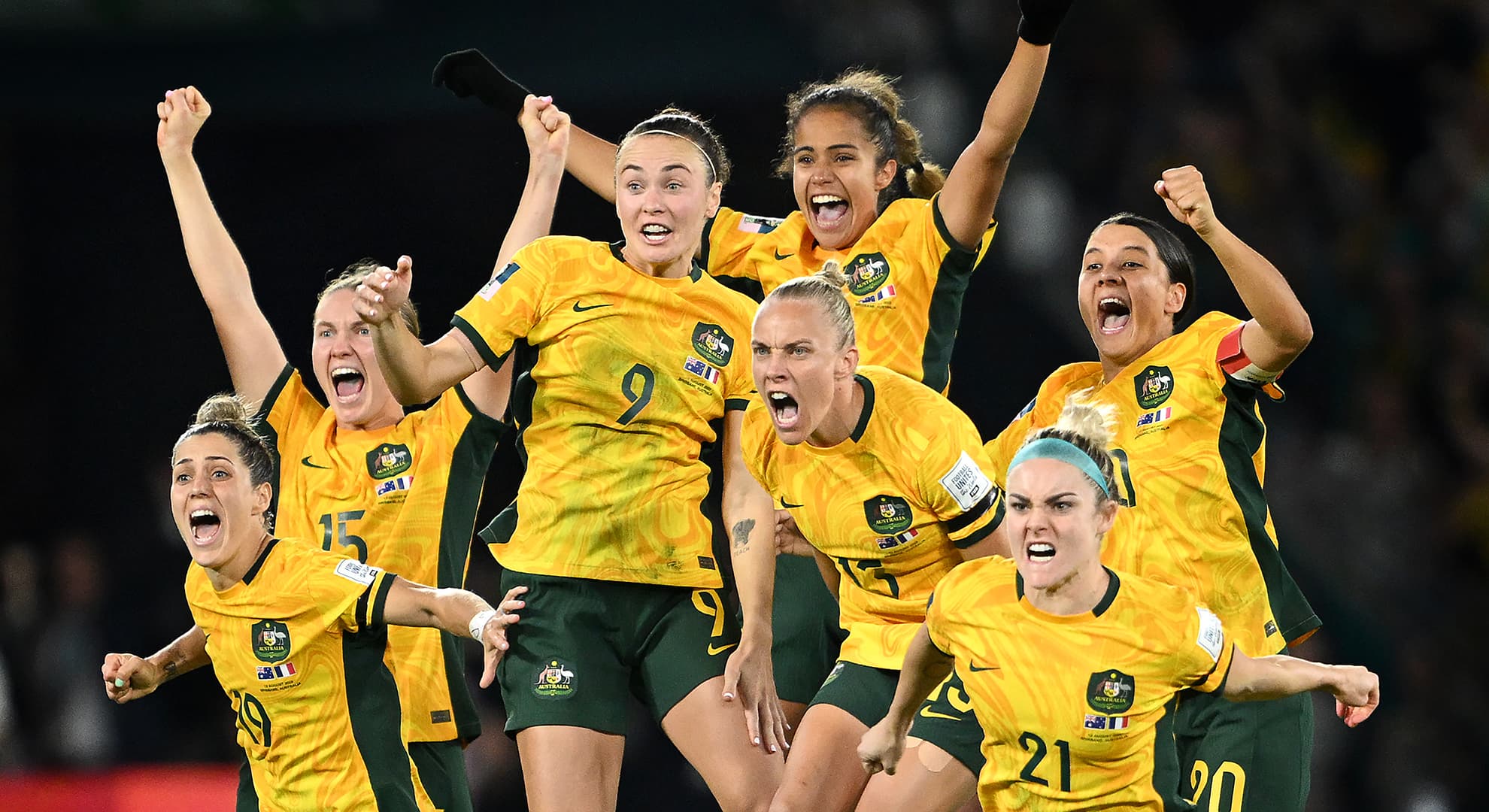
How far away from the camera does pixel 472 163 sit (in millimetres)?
11031

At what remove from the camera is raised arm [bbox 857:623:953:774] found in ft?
14.3

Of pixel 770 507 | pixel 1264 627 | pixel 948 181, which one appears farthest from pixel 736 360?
pixel 1264 627

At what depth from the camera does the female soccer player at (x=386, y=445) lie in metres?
5.41

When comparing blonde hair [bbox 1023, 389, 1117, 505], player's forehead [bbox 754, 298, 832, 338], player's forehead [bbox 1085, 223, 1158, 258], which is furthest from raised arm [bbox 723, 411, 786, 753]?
player's forehead [bbox 1085, 223, 1158, 258]

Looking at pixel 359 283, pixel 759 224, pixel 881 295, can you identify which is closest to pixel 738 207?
pixel 759 224

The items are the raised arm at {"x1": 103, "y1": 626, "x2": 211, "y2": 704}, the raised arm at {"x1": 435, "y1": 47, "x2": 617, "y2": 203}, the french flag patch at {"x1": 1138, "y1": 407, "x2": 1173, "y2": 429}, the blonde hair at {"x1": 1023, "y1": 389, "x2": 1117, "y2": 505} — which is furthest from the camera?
the raised arm at {"x1": 435, "y1": 47, "x2": 617, "y2": 203}

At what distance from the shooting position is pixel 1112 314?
16.7 ft

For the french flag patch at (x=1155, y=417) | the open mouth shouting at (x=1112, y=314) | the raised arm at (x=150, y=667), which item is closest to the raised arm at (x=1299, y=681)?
the french flag patch at (x=1155, y=417)

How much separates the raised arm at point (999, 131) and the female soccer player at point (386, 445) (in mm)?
1156

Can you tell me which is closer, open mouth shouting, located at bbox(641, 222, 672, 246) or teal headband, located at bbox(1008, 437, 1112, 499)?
teal headband, located at bbox(1008, 437, 1112, 499)

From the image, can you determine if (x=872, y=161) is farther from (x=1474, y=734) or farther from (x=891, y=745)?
(x=1474, y=734)

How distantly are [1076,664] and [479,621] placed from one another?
1.42m

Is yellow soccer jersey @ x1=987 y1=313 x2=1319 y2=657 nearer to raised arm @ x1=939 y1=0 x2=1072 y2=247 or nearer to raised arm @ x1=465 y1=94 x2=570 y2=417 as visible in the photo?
raised arm @ x1=939 y1=0 x2=1072 y2=247

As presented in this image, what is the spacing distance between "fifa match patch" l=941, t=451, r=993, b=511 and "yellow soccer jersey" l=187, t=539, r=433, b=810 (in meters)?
1.47
